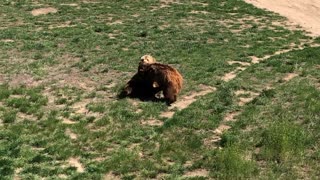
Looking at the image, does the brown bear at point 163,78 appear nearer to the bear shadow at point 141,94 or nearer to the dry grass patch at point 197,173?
the bear shadow at point 141,94

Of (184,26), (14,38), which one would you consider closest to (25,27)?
(14,38)

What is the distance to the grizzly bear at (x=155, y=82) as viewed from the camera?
11148mm

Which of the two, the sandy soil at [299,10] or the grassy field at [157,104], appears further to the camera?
the sandy soil at [299,10]

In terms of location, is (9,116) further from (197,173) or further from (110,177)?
(197,173)

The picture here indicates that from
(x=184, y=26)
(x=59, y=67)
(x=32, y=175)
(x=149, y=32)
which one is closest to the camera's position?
(x=32, y=175)

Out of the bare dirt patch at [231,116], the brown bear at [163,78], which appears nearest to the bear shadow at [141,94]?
the brown bear at [163,78]

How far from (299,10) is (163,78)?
1687cm

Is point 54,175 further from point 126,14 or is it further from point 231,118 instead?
point 126,14

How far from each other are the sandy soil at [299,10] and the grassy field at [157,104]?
2.02 m

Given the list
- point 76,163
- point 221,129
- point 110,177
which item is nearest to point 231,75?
point 221,129

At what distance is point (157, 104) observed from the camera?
→ 11047 mm

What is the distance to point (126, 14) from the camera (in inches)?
876

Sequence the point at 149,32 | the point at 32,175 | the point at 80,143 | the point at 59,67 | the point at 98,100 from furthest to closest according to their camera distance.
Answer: the point at 149,32, the point at 59,67, the point at 98,100, the point at 80,143, the point at 32,175

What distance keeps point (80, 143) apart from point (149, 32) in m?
10.2
